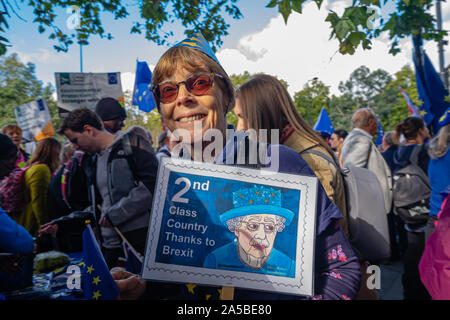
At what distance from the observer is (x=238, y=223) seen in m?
1.02

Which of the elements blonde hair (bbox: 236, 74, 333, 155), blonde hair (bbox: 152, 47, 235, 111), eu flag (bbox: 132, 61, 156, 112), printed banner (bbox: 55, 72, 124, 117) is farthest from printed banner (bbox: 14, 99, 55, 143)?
blonde hair (bbox: 152, 47, 235, 111)

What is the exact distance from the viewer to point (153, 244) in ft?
3.31

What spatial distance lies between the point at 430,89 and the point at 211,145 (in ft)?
11.7

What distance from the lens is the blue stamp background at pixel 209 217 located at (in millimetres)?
1011

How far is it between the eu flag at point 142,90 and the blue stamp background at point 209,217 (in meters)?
4.89

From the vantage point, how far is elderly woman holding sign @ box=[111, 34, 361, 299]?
109 centimetres

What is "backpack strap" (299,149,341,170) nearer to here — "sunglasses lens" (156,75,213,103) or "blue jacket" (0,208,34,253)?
"sunglasses lens" (156,75,213,103)

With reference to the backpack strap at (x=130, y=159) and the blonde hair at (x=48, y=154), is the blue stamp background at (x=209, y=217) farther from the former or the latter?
the blonde hair at (x=48, y=154)

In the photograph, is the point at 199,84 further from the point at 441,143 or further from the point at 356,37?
the point at 441,143

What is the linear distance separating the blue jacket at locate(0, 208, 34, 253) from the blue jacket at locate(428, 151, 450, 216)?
13.0ft

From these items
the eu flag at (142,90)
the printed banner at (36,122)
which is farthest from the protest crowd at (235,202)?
the printed banner at (36,122)

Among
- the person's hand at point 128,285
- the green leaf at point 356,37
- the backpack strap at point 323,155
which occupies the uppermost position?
the green leaf at point 356,37

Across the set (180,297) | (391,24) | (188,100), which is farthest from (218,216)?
(391,24)
